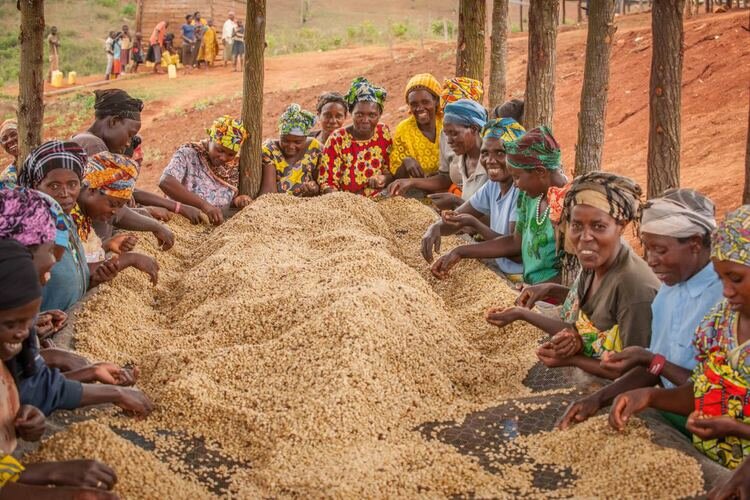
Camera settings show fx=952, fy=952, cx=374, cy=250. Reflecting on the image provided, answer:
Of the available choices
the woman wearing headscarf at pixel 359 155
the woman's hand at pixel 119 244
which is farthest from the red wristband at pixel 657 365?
the woman wearing headscarf at pixel 359 155

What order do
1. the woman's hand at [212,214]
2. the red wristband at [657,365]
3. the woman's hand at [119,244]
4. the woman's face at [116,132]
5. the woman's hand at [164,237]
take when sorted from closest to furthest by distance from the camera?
the red wristband at [657,365] → the woman's hand at [119,244] → the woman's hand at [164,237] → the woman's face at [116,132] → the woman's hand at [212,214]

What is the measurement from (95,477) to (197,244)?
4.10 metres

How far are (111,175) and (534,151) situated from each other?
7.20 ft

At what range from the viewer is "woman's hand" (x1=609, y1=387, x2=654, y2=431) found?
3.00m

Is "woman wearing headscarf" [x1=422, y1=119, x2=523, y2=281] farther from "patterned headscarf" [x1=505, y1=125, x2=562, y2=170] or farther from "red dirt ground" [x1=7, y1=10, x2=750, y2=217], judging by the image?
"red dirt ground" [x1=7, y1=10, x2=750, y2=217]

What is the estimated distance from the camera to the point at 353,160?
748 centimetres

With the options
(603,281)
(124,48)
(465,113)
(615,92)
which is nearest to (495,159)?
(465,113)

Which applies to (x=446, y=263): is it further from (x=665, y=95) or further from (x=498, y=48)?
(x=498, y=48)

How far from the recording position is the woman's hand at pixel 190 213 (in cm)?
693

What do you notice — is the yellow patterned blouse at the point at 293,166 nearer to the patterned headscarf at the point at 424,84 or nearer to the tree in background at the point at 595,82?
the patterned headscarf at the point at 424,84

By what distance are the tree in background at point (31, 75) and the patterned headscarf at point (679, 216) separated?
4146 millimetres

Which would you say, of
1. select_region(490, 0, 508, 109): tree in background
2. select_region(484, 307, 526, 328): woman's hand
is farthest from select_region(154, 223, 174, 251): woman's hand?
select_region(490, 0, 508, 109): tree in background

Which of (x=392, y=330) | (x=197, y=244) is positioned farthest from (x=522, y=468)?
(x=197, y=244)

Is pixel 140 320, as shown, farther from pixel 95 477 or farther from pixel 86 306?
pixel 95 477
